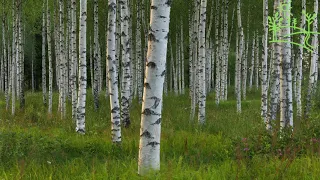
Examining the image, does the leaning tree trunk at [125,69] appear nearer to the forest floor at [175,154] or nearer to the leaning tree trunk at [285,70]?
the forest floor at [175,154]

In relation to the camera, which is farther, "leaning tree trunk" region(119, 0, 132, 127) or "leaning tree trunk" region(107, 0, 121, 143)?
"leaning tree trunk" region(119, 0, 132, 127)

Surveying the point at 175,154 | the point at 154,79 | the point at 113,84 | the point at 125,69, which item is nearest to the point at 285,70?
the point at 175,154

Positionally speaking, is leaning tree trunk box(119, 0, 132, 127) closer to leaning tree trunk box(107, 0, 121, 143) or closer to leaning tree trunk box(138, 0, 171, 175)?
leaning tree trunk box(107, 0, 121, 143)

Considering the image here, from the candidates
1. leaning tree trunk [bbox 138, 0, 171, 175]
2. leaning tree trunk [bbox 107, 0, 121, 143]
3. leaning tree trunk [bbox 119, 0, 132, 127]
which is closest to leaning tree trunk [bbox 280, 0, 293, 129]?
leaning tree trunk [bbox 107, 0, 121, 143]

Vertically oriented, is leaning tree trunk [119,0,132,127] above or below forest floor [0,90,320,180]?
above

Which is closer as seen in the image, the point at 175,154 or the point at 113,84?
the point at 175,154

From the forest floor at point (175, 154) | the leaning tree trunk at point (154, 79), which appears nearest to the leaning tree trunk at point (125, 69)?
the forest floor at point (175, 154)

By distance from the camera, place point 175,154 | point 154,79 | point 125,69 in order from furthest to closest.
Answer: point 125,69, point 175,154, point 154,79

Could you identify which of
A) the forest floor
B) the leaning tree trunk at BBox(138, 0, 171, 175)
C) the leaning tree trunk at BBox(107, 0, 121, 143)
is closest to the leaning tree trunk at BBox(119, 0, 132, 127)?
the forest floor

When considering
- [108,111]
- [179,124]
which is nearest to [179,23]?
[108,111]

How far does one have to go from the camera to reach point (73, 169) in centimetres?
511

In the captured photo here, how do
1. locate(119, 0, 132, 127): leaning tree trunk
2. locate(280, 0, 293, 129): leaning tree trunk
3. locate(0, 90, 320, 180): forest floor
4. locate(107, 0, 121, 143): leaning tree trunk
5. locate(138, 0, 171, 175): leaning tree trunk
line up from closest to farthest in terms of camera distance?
locate(138, 0, 171, 175): leaning tree trunk < locate(0, 90, 320, 180): forest floor < locate(107, 0, 121, 143): leaning tree trunk < locate(280, 0, 293, 129): leaning tree trunk < locate(119, 0, 132, 127): leaning tree trunk

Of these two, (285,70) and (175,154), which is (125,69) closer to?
(175,154)

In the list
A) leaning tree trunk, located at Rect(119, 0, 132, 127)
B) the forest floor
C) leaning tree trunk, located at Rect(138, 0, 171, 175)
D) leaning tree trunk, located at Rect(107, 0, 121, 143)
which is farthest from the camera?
leaning tree trunk, located at Rect(119, 0, 132, 127)
